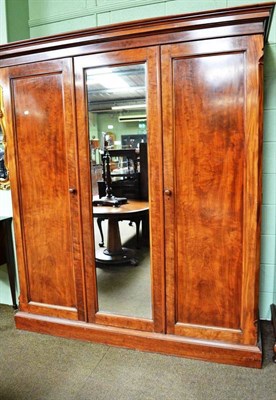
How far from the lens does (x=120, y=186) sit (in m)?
2.17

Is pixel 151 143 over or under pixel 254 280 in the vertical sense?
over

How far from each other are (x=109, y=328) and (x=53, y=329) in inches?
18.4

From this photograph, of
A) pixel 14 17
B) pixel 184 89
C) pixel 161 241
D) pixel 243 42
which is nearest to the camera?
pixel 243 42

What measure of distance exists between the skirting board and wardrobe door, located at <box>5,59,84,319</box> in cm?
8

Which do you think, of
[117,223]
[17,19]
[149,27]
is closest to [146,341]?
[117,223]

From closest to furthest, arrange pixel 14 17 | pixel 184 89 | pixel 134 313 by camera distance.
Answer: pixel 184 89
pixel 134 313
pixel 14 17

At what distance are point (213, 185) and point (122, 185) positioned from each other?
1.95 ft

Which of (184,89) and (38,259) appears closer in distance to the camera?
(184,89)

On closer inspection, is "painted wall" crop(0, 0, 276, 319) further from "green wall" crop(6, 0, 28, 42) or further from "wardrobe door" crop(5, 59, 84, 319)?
"wardrobe door" crop(5, 59, 84, 319)

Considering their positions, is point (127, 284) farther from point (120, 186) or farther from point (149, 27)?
point (149, 27)

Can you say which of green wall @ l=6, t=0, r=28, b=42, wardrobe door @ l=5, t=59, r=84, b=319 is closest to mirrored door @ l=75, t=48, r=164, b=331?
wardrobe door @ l=5, t=59, r=84, b=319

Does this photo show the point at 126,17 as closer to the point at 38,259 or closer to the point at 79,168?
the point at 79,168

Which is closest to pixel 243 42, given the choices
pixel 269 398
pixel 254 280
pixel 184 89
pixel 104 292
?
pixel 184 89

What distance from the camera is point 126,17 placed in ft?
8.12
